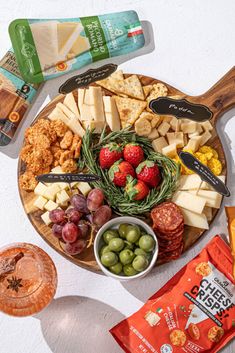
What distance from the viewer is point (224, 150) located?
1.71 meters

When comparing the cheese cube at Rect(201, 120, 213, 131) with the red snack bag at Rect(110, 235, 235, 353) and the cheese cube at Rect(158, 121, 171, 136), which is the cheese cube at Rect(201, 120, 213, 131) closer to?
the cheese cube at Rect(158, 121, 171, 136)

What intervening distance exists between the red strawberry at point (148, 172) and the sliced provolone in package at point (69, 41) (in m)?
0.47

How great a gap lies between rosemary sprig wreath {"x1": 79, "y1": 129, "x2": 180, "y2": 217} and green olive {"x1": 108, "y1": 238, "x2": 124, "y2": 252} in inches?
5.3

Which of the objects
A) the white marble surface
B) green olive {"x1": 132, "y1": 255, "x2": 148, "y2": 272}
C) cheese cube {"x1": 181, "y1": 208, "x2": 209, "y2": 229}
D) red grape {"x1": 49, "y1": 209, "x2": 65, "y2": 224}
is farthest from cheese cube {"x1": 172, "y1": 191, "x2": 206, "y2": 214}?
red grape {"x1": 49, "y1": 209, "x2": 65, "y2": 224}

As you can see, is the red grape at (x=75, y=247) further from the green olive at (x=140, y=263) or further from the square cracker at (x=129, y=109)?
the square cracker at (x=129, y=109)

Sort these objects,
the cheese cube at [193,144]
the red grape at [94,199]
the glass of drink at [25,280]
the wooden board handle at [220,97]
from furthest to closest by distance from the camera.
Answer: the wooden board handle at [220,97] < the cheese cube at [193,144] < the red grape at [94,199] < the glass of drink at [25,280]

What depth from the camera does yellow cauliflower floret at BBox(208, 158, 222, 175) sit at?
162 cm

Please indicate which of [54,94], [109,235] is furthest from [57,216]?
[54,94]

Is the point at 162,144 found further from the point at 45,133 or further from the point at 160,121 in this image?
the point at 45,133

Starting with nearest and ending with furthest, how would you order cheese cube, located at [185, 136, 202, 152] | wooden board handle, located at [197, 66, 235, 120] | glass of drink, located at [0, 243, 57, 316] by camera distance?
glass of drink, located at [0, 243, 57, 316], cheese cube, located at [185, 136, 202, 152], wooden board handle, located at [197, 66, 235, 120]

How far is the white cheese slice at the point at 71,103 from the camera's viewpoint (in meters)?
1.68

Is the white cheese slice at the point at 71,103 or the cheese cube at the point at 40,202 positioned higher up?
the white cheese slice at the point at 71,103

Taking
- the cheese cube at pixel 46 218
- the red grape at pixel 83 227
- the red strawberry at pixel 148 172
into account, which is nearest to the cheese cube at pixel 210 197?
the red strawberry at pixel 148 172

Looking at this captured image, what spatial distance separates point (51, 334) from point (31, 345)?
0.07 m
